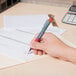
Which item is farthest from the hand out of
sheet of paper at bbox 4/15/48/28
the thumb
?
sheet of paper at bbox 4/15/48/28

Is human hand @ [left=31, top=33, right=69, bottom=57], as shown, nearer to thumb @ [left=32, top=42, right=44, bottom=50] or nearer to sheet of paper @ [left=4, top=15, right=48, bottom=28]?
thumb @ [left=32, top=42, right=44, bottom=50]

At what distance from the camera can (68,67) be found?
0.81m

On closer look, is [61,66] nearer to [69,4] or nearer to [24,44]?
[24,44]

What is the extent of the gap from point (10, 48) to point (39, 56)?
5.3 inches

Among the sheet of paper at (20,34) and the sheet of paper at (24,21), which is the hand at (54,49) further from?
the sheet of paper at (24,21)

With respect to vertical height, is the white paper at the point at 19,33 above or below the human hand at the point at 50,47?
below

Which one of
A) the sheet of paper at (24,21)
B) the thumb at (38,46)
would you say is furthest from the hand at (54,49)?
the sheet of paper at (24,21)

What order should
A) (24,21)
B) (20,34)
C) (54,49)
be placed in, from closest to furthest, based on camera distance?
(54,49) → (20,34) → (24,21)

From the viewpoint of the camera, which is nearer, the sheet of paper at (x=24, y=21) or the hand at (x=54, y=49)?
the hand at (x=54, y=49)

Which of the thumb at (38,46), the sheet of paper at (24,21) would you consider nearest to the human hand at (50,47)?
the thumb at (38,46)

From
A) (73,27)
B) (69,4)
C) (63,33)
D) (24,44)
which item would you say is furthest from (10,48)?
(69,4)

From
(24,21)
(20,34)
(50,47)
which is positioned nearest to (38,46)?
(50,47)

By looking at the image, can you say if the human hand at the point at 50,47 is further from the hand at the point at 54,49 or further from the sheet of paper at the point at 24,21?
the sheet of paper at the point at 24,21

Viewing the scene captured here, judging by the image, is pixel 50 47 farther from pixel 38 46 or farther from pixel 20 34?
pixel 20 34
